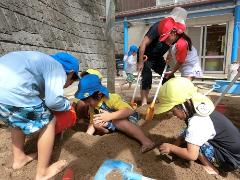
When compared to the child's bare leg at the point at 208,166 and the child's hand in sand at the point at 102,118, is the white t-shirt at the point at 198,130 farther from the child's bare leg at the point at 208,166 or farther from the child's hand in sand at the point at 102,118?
the child's hand in sand at the point at 102,118

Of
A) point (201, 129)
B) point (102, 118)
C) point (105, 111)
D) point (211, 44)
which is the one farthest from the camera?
point (211, 44)

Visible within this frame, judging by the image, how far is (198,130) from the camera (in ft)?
6.48

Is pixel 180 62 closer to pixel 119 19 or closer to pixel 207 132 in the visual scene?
pixel 207 132

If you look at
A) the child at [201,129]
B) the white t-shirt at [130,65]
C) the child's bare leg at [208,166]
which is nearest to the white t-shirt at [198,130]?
the child at [201,129]

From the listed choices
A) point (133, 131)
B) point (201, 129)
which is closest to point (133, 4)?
point (133, 131)

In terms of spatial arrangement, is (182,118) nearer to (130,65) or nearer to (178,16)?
(178,16)

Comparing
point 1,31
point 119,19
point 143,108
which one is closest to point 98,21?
point 119,19

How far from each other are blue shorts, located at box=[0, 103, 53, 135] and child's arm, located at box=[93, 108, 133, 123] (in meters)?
0.60

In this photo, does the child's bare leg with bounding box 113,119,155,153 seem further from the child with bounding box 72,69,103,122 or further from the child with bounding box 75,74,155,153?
the child with bounding box 72,69,103,122

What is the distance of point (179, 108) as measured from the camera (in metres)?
2.14

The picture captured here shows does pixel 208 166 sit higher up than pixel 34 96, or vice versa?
pixel 34 96

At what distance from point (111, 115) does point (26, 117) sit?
0.83 metres

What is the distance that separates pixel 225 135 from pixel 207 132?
0.24 meters

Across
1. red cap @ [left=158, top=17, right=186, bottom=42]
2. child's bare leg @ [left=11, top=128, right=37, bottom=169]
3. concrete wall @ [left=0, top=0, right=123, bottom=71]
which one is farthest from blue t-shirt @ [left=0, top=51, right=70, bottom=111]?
concrete wall @ [left=0, top=0, right=123, bottom=71]
